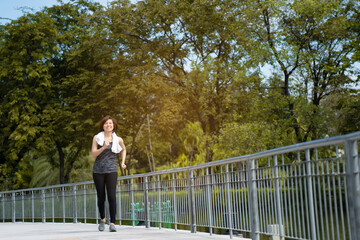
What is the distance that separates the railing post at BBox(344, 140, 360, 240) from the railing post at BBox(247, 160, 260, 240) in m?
2.50

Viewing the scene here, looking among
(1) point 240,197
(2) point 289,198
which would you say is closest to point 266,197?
(2) point 289,198

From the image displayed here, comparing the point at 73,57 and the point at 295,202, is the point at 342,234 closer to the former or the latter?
the point at 295,202

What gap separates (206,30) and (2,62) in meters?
12.7

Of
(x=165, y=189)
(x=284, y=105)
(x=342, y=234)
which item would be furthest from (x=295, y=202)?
(x=284, y=105)

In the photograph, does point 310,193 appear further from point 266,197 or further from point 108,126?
point 108,126

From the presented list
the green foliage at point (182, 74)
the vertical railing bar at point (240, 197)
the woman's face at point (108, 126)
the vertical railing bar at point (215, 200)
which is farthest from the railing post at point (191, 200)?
the green foliage at point (182, 74)

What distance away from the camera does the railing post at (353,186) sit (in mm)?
4551

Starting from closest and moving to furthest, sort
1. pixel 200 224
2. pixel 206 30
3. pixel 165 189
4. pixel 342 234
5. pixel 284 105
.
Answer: pixel 342 234, pixel 200 224, pixel 165 189, pixel 284 105, pixel 206 30

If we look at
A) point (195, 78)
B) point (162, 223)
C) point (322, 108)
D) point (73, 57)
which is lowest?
point (162, 223)

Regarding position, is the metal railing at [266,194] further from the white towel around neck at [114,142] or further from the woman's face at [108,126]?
the woman's face at [108,126]

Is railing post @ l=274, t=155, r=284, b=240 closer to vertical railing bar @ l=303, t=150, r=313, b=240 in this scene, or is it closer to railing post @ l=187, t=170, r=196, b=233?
vertical railing bar @ l=303, t=150, r=313, b=240

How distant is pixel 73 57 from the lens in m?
32.9

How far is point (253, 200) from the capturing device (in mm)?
7102

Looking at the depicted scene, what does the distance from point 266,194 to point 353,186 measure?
7.39 ft
